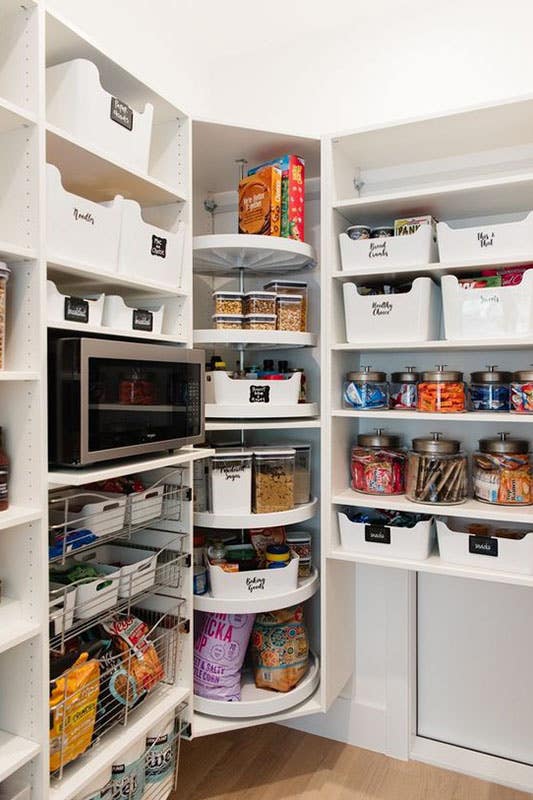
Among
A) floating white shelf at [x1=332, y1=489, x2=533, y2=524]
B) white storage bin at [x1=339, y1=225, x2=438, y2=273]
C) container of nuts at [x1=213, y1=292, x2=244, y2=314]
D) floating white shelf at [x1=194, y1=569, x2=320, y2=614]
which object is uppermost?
white storage bin at [x1=339, y1=225, x2=438, y2=273]

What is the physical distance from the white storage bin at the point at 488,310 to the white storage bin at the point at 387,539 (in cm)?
60

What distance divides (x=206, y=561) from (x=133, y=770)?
603mm

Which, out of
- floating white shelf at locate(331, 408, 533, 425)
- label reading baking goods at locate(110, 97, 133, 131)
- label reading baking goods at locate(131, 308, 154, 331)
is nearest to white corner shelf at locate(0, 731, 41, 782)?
label reading baking goods at locate(131, 308, 154, 331)

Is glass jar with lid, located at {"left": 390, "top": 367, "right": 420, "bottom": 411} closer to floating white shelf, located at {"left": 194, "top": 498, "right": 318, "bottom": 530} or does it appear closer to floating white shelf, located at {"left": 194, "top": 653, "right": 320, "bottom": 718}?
floating white shelf, located at {"left": 194, "top": 498, "right": 318, "bottom": 530}

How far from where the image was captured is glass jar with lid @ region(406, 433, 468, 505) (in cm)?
182

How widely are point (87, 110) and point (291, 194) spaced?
75cm

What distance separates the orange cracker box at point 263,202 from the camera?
1926 millimetres

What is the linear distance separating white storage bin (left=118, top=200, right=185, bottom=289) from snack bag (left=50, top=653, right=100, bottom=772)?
973 millimetres

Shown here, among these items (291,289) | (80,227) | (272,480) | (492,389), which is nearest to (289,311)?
(291,289)

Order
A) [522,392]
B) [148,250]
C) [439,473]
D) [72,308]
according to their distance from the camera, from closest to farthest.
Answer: [72,308]
[148,250]
[522,392]
[439,473]

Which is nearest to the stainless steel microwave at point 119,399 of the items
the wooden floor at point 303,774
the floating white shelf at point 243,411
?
the floating white shelf at point 243,411

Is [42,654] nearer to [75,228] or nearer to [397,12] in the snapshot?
[75,228]

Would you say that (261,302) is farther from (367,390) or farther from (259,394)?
(367,390)

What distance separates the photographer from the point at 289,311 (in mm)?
1995
